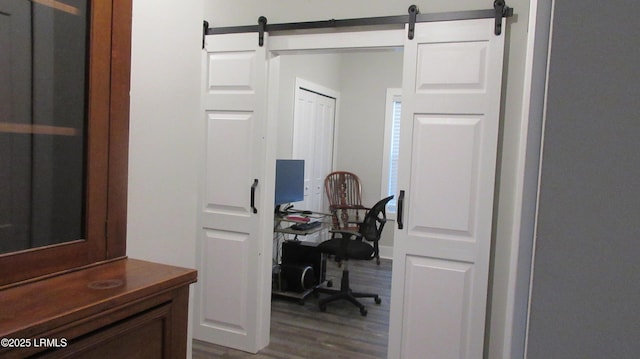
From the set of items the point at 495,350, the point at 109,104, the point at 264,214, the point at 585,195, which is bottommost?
the point at 495,350

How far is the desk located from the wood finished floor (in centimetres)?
11

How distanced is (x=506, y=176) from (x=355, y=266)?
123 inches

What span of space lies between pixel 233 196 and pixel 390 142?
329 cm

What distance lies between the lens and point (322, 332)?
3.31 meters


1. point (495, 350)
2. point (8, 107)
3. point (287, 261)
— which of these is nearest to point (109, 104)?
point (8, 107)

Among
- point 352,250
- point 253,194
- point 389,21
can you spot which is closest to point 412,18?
point 389,21

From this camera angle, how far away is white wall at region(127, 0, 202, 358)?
134 centimetres

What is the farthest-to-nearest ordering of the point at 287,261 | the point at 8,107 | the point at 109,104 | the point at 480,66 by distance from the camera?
the point at 287,261
the point at 480,66
the point at 109,104
the point at 8,107

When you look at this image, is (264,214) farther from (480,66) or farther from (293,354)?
(480,66)

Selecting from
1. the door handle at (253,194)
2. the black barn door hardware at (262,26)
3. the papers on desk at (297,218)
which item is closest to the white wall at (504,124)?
the black barn door hardware at (262,26)

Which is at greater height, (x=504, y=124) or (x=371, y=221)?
(x=504, y=124)

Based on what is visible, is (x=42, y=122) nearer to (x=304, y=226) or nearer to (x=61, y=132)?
(x=61, y=132)

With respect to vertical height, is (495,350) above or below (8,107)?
below

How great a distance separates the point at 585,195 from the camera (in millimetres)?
473
